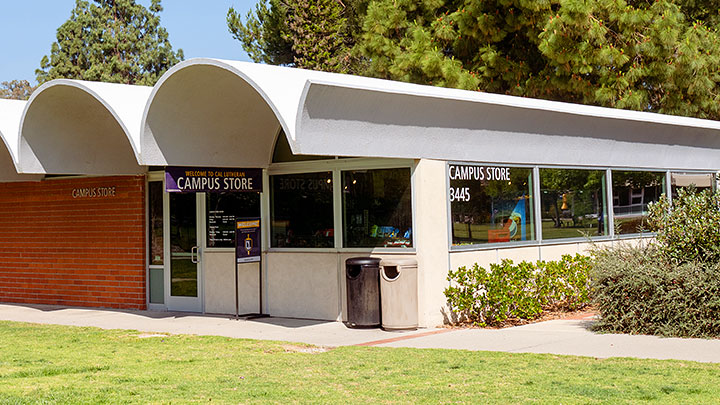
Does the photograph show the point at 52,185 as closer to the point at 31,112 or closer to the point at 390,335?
the point at 31,112

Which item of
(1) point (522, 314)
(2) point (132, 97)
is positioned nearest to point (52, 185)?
(2) point (132, 97)

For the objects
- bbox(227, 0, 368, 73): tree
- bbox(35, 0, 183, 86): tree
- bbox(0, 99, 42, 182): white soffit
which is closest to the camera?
bbox(0, 99, 42, 182): white soffit

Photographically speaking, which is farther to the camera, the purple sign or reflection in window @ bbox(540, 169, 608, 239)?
reflection in window @ bbox(540, 169, 608, 239)

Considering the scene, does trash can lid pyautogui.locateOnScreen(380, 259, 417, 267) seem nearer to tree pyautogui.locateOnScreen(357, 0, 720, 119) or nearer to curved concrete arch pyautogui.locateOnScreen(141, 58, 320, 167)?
curved concrete arch pyautogui.locateOnScreen(141, 58, 320, 167)

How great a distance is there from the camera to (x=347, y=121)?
36.6 feet

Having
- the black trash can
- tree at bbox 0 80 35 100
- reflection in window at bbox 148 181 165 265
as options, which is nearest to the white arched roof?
the black trash can

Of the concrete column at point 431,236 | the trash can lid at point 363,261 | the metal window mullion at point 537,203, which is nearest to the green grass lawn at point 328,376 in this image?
the trash can lid at point 363,261

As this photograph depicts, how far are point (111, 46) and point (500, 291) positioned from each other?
151 ft

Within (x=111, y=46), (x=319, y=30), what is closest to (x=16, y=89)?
(x=111, y=46)

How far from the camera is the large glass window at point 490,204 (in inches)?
504

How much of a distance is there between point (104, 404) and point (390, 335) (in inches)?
203

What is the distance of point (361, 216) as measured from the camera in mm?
12938

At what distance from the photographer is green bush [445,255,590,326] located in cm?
1234

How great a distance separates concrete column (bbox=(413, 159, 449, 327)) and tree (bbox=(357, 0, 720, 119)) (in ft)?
32.0
